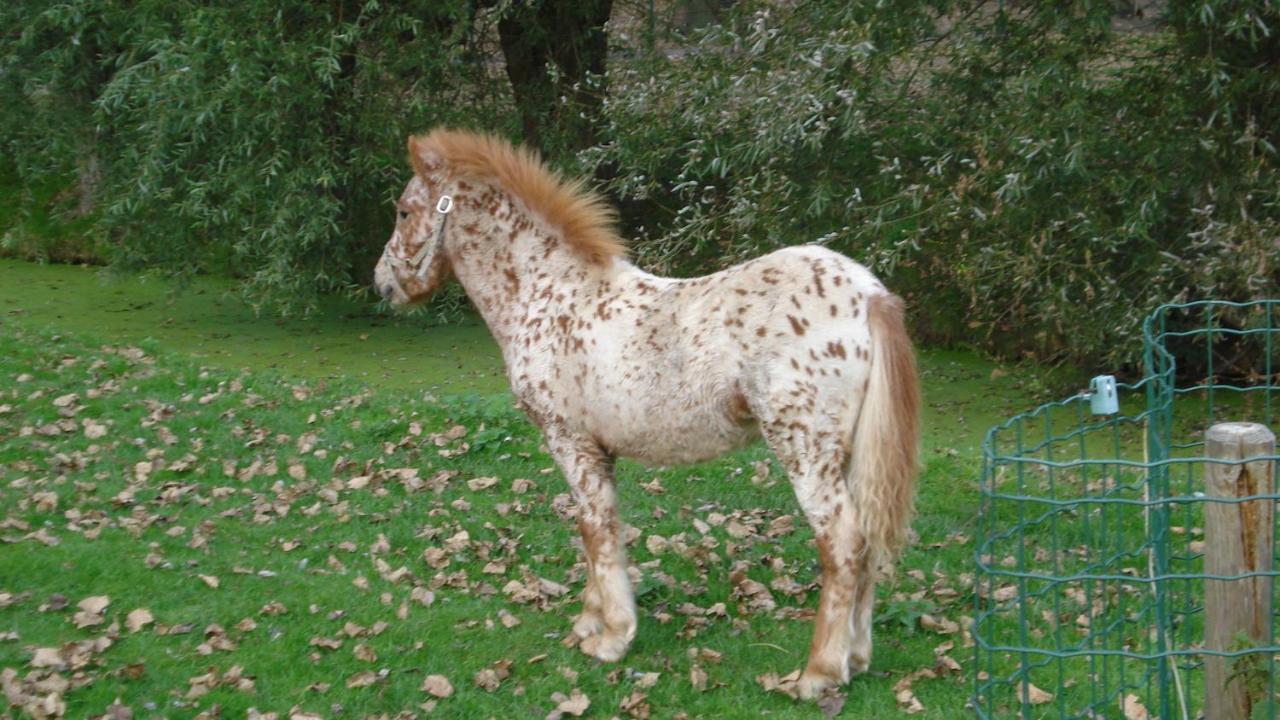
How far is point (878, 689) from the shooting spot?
4.62 metres

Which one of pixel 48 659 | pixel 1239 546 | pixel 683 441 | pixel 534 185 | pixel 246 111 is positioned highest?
pixel 246 111

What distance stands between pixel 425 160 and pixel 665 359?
1.48m

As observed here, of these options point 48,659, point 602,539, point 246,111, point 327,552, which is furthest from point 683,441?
point 246,111

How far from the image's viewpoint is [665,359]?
4.70 m

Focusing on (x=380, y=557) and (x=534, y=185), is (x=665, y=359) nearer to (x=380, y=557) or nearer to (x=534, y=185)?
(x=534, y=185)

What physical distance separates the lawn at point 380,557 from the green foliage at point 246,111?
134 centimetres

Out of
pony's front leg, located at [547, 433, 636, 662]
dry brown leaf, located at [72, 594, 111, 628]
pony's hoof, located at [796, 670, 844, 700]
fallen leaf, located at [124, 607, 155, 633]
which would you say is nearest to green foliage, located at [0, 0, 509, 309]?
dry brown leaf, located at [72, 594, 111, 628]

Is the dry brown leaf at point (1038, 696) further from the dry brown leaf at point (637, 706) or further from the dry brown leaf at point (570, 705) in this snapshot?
the dry brown leaf at point (570, 705)

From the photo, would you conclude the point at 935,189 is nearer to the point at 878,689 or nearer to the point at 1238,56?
the point at 1238,56

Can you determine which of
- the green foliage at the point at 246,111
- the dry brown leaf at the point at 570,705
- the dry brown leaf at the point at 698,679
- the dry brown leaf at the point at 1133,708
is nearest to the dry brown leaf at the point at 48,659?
the dry brown leaf at the point at 570,705

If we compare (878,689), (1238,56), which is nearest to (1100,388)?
(878,689)

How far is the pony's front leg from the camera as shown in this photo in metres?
4.97

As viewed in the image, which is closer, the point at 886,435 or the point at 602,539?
the point at 886,435

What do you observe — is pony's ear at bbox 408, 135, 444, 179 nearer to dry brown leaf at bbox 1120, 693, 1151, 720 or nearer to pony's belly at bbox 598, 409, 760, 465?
pony's belly at bbox 598, 409, 760, 465
